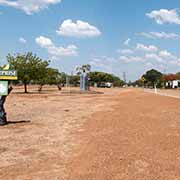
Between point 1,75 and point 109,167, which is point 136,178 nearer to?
point 109,167

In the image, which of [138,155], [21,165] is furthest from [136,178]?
[21,165]

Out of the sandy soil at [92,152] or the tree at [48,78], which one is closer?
the sandy soil at [92,152]

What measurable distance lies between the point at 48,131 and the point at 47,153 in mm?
3987

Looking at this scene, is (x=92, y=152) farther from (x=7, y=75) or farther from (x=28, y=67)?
(x=28, y=67)

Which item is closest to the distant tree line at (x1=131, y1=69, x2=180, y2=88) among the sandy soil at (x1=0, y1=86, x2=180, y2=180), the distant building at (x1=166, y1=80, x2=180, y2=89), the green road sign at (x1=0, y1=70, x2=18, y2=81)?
the distant building at (x1=166, y1=80, x2=180, y2=89)

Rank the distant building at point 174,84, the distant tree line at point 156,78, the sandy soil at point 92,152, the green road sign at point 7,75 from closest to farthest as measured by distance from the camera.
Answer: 1. the sandy soil at point 92,152
2. the green road sign at point 7,75
3. the distant building at point 174,84
4. the distant tree line at point 156,78

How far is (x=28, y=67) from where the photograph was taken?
58.2 m

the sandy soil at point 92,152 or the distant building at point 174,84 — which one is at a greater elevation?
the distant building at point 174,84

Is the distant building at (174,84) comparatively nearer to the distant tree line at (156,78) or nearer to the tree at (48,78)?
the distant tree line at (156,78)

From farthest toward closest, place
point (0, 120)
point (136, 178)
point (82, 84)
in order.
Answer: point (82, 84), point (0, 120), point (136, 178)

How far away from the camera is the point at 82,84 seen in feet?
228

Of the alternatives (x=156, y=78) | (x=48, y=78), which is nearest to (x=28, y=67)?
(x=48, y=78)

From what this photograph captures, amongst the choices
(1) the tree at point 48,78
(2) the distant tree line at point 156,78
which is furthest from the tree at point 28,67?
(2) the distant tree line at point 156,78

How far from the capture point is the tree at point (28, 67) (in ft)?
189
